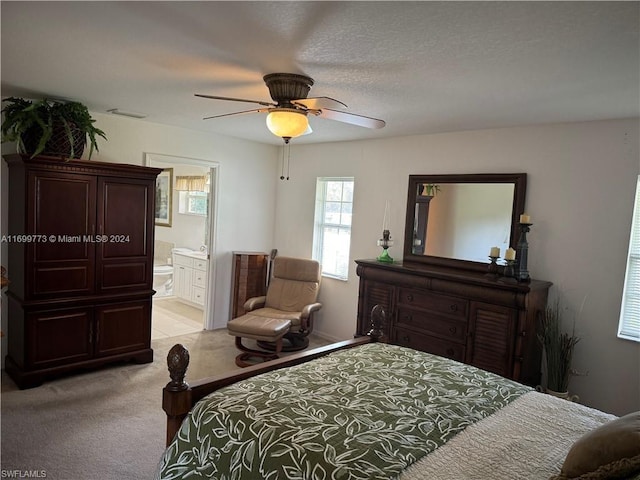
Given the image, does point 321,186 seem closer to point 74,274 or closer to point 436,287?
point 436,287

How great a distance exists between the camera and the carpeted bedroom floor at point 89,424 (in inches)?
99.7

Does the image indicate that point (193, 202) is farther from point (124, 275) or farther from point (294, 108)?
point (294, 108)

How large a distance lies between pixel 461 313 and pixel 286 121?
2226 mm

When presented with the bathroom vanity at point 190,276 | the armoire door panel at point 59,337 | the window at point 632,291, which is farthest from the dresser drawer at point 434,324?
the bathroom vanity at point 190,276

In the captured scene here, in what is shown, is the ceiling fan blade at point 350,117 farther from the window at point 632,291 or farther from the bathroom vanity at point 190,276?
the bathroom vanity at point 190,276

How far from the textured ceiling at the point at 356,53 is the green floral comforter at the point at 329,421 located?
5.27 ft

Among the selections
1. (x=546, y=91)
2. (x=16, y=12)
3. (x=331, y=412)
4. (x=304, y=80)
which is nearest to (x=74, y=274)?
(x=16, y=12)

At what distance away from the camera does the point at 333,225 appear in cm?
538

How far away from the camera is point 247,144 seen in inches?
217

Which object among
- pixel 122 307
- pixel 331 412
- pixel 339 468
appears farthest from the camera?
pixel 122 307

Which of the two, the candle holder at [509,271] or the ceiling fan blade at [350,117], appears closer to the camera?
the ceiling fan blade at [350,117]

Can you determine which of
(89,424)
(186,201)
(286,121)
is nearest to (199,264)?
(186,201)

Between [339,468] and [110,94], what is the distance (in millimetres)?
3170

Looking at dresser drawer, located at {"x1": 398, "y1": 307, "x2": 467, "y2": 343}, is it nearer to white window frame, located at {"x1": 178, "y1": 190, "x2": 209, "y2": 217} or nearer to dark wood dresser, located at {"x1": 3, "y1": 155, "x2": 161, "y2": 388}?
dark wood dresser, located at {"x1": 3, "y1": 155, "x2": 161, "y2": 388}
